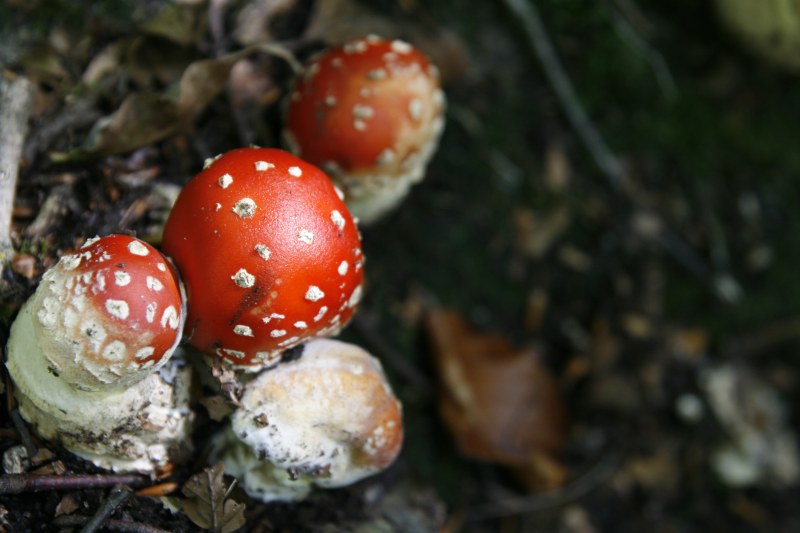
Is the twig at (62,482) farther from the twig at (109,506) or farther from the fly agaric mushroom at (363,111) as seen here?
the fly agaric mushroom at (363,111)

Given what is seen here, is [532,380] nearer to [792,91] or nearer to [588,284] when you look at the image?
[588,284]

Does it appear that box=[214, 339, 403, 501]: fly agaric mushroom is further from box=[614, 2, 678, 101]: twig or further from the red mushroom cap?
box=[614, 2, 678, 101]: twig

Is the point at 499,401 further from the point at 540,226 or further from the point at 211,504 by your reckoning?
the point at 211,504

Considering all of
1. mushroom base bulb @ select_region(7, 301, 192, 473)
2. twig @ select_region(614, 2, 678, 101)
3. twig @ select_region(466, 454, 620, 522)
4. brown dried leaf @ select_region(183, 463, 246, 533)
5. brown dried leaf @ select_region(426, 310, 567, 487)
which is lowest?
twig @ select_region(466, 454, 620, 522)

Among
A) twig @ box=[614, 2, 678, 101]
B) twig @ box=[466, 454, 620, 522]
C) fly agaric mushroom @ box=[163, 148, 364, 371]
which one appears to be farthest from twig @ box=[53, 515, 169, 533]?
twig @ box=[614, 2, 678, 101]

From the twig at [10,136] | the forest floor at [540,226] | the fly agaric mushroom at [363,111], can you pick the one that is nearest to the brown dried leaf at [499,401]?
the forest floor at [540,226]

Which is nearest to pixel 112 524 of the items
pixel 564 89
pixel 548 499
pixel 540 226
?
pixel 548 499

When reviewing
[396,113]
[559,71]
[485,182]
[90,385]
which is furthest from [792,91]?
[90,385]

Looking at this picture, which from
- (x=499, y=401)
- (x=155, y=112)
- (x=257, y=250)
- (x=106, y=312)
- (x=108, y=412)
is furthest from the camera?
(x=499, y=401)
